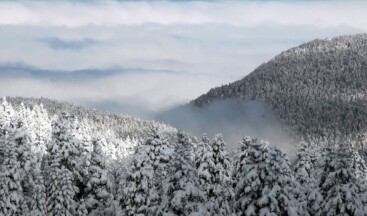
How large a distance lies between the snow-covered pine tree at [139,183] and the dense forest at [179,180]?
9 cm

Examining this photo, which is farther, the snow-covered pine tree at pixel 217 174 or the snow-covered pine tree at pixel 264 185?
the snow-covered pine tree at pixel 217 174

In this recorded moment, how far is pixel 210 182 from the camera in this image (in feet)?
150

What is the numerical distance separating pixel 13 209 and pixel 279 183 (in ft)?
94.5

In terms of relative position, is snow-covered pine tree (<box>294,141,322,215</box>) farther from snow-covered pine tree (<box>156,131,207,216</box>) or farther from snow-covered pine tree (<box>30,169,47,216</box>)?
snow-covered pine tree (<box>30,169,47,216</box>)

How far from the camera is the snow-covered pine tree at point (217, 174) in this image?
45.5m

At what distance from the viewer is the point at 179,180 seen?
119ft

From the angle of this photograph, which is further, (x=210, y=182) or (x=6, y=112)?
(x=6, y=112)

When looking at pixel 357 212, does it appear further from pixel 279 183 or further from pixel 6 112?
pixel 6 112

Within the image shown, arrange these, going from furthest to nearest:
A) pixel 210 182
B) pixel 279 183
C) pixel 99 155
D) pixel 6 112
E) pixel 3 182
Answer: pixel 6 112 < pixel 99 155 < pixel 3 182 < pixel 210 182 < pixel 279 183

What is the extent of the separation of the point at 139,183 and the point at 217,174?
806cm

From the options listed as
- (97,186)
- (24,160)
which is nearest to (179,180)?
(97,186)

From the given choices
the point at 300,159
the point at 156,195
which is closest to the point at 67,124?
the point at 156,195

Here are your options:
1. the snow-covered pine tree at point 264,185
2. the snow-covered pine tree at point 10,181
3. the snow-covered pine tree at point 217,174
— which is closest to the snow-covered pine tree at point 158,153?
the snow-covered pine tree at point 217,174

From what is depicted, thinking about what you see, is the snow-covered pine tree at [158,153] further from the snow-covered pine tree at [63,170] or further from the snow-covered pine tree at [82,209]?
the snow-covered pine tree at [82,209]
